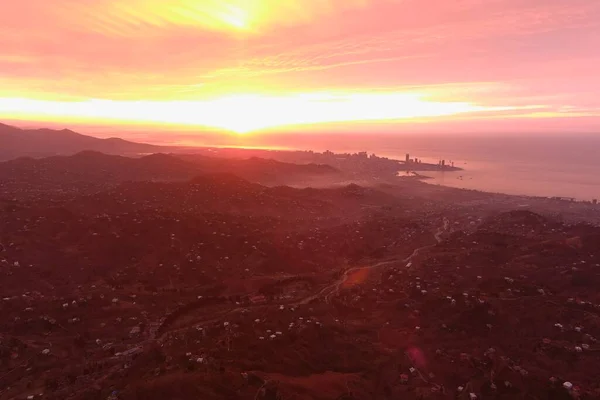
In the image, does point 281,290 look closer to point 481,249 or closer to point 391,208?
point 481,249

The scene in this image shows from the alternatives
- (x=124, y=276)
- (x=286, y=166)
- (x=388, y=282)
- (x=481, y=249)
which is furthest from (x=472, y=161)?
(x=124, y=276)

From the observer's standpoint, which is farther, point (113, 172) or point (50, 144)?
point (50, 144)

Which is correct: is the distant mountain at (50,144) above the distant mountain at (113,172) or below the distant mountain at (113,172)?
above

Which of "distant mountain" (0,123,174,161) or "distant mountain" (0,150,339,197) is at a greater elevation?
"distant mountain" (0,123,174,161)

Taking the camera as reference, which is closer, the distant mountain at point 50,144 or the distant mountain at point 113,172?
the distant mountain at point 113,172

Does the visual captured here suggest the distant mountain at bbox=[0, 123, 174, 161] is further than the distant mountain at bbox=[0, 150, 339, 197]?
Yes

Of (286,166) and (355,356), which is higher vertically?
(286,166)

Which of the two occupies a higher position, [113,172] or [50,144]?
[50,144]

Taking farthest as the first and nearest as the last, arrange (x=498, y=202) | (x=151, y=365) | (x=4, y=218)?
(x=498, y=202)
(x=4, y=218)
(x=151, y=365)
